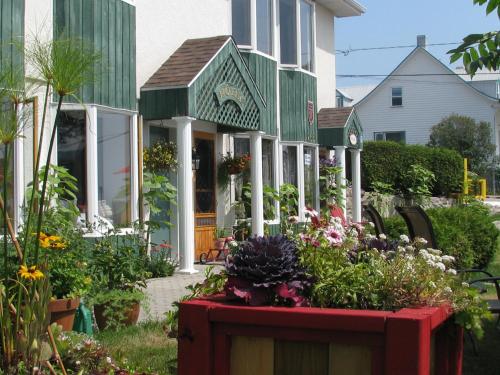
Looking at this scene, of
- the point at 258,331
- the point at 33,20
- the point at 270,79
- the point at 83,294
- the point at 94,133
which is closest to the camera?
the point at 258,331

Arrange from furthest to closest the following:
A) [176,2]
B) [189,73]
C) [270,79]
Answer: [270,79] < [176,2] < [189,73]

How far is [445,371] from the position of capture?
127 inches

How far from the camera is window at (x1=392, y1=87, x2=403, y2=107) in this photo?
42.0 meters

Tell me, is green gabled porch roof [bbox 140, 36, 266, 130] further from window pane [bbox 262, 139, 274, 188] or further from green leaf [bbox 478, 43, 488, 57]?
green leaf [bbox 478, 43, 488, 57]

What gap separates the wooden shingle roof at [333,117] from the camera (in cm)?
1745

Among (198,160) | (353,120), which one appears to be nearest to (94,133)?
(198,160)

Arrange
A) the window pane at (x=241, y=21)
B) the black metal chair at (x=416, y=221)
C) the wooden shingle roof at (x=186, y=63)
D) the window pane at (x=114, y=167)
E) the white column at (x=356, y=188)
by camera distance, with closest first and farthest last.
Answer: the black metal chair at (x=416, y=221) < the window pane at (x=114, y=167) < the wooden shingle roof at (x=186, y=63) < the window pane at (x=241, y=21) < the white column at (x=356, y=188)

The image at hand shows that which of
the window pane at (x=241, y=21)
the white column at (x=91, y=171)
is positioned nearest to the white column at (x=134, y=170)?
the white column at (x=91, y=171)

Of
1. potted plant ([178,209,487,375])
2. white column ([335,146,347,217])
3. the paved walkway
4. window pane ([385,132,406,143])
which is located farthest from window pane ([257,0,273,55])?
window pane ([385,132,406,143])

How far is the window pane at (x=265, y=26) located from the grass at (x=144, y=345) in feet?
28.6

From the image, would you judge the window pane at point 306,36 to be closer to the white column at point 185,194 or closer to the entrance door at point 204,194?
the entrance door at point 204,194

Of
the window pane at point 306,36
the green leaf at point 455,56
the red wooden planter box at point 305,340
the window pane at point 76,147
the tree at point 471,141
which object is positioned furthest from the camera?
the tree at point 471,141

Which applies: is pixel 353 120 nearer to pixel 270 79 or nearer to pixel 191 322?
pixel 270 79

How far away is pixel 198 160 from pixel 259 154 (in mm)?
1184
